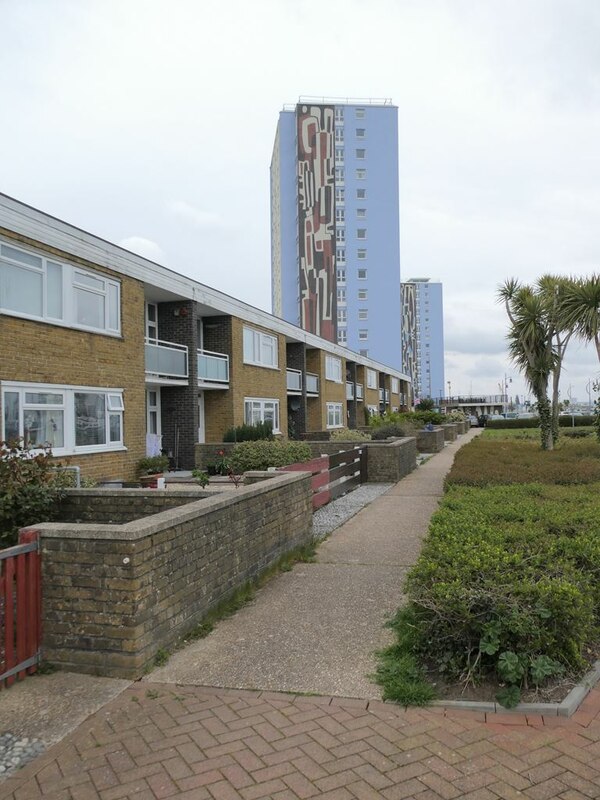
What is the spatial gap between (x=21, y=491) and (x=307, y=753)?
396cm

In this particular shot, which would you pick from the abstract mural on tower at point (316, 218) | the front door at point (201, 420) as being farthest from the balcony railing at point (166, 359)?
the abstract mural on tower at point (316, 218)

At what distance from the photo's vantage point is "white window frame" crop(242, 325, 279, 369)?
23312 mm

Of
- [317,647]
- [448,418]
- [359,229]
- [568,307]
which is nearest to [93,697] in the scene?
[317,647]

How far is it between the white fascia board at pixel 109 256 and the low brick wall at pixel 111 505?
701 cm

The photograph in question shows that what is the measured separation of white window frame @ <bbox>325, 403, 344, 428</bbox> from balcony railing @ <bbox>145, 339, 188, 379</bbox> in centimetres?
1634

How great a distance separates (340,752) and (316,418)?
30424 mm

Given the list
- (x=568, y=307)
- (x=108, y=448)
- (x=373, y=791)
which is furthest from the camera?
(x=568, y=307)

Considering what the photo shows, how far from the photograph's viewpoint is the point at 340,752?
319cm

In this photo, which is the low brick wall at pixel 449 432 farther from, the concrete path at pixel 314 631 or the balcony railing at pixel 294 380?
the concrete path at pixel 314 631

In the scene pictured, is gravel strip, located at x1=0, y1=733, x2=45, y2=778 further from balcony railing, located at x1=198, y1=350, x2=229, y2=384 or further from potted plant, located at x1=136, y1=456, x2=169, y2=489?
balcony railing, located at x1=198, y1=350, x2=229, y2=384

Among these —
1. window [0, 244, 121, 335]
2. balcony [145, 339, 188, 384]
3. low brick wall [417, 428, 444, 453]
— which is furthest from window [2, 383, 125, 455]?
low brick wall [417, 428, 444, 453]

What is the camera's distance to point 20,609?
4.06 metres

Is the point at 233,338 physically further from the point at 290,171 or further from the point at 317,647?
the point at 290,171

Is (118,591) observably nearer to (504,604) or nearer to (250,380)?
(504,604)
